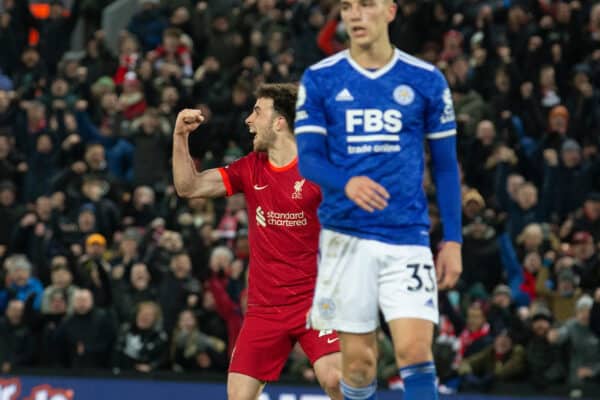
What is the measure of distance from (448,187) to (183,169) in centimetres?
226

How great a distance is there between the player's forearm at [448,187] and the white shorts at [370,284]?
0.17m

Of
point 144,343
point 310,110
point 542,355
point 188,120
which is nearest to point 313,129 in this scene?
point 310,110

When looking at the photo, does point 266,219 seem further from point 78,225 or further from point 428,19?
point 428,19

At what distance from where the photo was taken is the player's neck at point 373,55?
299 inches

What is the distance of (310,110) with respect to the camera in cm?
760

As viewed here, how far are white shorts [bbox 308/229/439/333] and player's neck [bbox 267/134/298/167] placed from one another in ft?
6.15

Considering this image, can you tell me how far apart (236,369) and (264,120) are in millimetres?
1543

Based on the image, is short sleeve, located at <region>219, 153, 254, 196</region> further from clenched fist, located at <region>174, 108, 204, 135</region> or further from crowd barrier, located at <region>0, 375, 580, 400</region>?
crowd barrier, located at <region>0, 375, 580, 400</region>

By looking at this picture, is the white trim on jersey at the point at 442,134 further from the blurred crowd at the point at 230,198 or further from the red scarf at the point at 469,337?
the red scarf at the point at 469,337

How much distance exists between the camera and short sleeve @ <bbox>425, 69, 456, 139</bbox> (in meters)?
7.60

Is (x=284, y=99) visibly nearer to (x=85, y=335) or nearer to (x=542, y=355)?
(x=542, y=355)

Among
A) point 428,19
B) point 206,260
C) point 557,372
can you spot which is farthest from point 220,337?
point 428,19

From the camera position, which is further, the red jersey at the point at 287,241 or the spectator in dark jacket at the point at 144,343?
the spectator in dark jacket at the point at 144,343

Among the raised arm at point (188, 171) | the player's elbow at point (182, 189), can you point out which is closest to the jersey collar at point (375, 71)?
the raised arm at point (188, 171)
